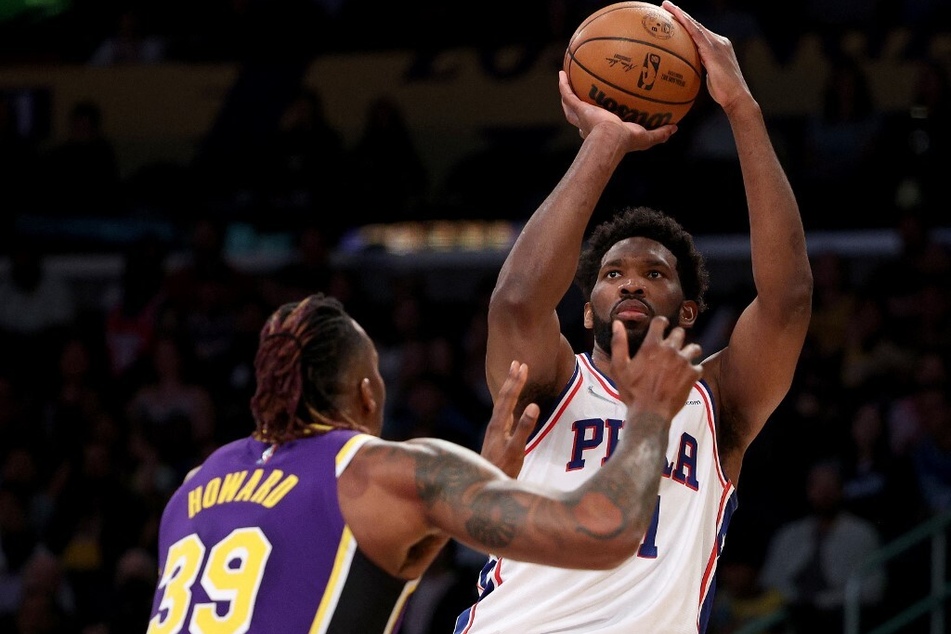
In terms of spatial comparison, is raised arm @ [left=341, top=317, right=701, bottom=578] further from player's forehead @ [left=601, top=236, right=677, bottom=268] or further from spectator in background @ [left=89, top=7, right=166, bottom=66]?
spectator in background @ [left=89, top=7, right=166, bottom=66]

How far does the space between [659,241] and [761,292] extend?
Result: 44cm

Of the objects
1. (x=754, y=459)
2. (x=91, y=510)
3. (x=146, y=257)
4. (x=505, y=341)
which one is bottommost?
(x=91, y=510)

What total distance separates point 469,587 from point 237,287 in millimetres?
3574

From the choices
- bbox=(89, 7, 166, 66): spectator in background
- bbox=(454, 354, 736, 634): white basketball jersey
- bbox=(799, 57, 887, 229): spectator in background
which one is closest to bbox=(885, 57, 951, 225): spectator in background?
bbox=(799, 57, 887, 229): spectator in background

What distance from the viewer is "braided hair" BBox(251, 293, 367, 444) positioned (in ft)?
12.1

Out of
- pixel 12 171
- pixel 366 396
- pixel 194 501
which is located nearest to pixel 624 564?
pixel 366 396

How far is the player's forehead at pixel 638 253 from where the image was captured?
498 centimetres

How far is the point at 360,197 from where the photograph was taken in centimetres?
1160

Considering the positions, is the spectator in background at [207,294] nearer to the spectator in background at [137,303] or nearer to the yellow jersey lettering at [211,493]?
the spectator in background at [137,303]

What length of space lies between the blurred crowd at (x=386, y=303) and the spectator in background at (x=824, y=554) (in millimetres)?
14

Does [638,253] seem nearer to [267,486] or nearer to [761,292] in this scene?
[761,292]

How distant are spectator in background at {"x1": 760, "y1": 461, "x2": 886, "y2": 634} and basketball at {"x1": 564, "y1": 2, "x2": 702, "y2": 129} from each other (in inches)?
159

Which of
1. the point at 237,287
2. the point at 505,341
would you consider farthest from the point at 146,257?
the point at 505,341

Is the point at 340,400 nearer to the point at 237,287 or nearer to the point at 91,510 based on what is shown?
the point at 91,510
